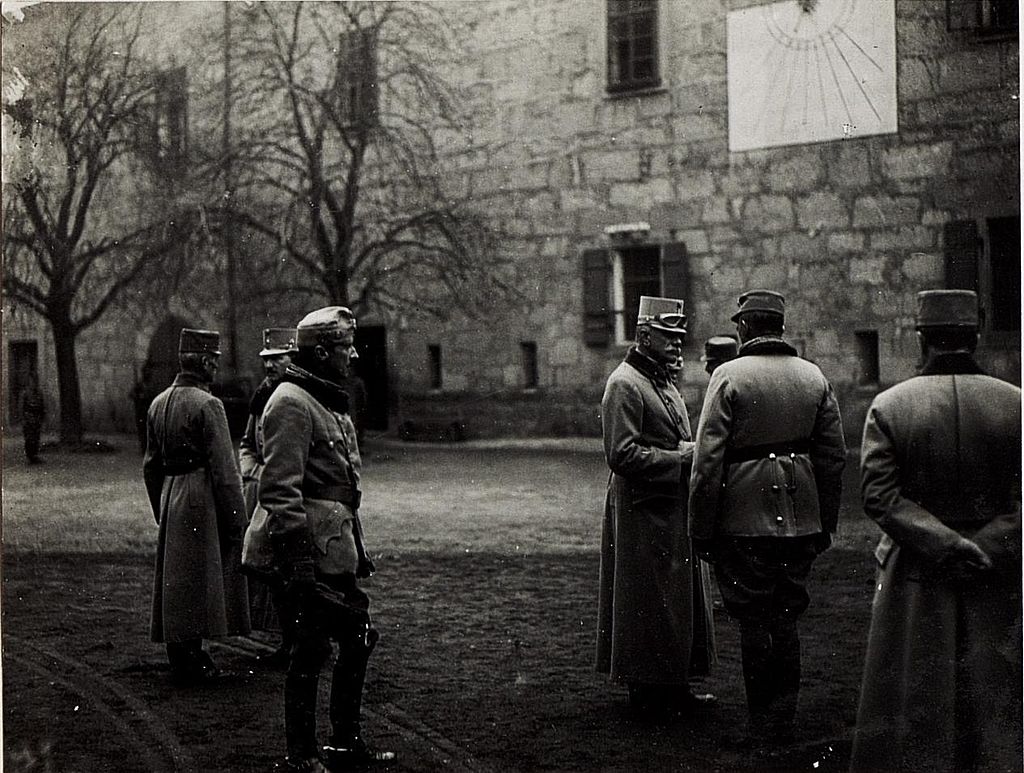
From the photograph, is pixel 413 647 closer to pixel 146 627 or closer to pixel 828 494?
pixel 146 627

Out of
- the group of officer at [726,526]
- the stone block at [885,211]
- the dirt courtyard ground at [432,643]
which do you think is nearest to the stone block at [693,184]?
the stone block at [885,211]

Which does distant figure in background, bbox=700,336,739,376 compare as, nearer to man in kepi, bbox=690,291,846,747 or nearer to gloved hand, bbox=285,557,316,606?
man in kepi, bbox=690,291,846,747

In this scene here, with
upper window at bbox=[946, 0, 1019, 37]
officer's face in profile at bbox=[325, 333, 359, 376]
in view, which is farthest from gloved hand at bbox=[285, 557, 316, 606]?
upper window at bbox=[946, 0, 1019, 37]

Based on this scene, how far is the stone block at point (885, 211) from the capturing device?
5.07 m

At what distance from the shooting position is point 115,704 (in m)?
4.59

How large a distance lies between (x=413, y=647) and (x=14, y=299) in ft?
7.76

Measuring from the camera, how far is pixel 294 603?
3.82 metres

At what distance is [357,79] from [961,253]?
9.14ft

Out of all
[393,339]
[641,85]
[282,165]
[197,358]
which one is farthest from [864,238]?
[197,358]

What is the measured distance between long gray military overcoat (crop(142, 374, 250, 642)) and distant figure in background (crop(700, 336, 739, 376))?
95.5 inches

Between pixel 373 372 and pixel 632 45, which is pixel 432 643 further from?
pixel 632 45

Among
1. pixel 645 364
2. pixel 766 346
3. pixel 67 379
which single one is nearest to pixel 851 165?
pixel 766 346

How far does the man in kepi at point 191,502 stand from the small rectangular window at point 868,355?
9.71 ft

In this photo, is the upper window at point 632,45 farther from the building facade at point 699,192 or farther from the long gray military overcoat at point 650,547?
the long gray military overcoat at point 650,547
